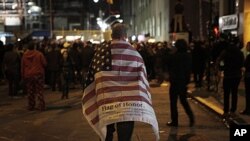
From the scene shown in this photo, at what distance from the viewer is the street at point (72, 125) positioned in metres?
10.4

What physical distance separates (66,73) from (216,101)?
16.4ft

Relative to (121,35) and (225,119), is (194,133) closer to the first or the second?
(225,119)

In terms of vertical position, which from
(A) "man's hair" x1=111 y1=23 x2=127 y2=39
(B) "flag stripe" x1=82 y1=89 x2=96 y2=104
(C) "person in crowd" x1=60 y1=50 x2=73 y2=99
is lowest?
(C) "person in crowd" x1=60 y1=50 x2=73 y2=99

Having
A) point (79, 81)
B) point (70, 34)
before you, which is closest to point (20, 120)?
point (79, 81)

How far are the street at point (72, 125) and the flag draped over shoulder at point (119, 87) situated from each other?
3.56 metres

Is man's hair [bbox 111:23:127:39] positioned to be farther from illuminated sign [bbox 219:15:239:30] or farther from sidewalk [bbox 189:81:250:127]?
illuminated sign [bbox 219:15:239:30]

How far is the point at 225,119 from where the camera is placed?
12391mm

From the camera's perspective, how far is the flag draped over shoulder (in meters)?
6.52

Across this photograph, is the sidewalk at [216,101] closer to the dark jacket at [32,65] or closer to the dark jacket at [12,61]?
the dark jacket at [32,65]

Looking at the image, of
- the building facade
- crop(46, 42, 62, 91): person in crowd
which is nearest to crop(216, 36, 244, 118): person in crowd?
the building facade

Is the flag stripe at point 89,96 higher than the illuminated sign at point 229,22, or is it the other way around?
the illuminated sign at point 229,22

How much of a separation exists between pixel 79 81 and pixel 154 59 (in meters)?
4.52

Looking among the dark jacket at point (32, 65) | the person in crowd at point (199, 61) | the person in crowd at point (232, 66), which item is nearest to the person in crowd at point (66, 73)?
the dark jacket at point (32, 65)

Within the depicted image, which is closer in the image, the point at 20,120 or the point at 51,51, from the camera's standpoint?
the point at 20,120
